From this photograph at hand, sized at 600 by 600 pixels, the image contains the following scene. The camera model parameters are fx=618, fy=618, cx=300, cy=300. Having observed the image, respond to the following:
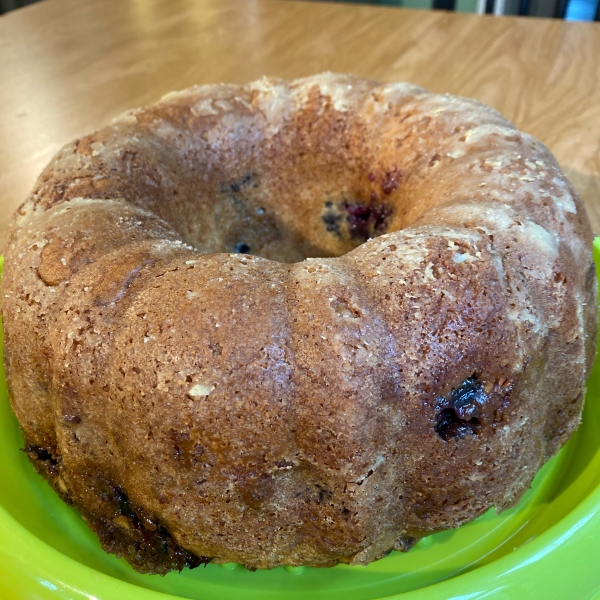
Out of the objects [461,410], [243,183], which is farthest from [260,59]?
[461,410]

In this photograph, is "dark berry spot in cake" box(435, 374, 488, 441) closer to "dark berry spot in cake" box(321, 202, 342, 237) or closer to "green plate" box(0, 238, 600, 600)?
"green plate" box(0, 238, 600, 600)

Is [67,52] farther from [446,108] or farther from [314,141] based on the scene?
[446,108]

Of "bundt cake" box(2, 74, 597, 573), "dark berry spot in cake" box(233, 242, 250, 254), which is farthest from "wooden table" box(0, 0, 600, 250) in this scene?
"bundt cake" box(2, 74, 597, 573)

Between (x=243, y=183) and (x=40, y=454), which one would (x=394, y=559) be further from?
(x=243, y=183)

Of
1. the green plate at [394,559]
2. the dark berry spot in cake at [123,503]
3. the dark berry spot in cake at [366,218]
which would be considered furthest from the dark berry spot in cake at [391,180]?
the dark berry spot in cake at [123,503]

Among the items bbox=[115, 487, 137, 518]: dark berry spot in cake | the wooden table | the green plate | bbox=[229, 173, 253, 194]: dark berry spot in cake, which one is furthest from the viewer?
the wooden table

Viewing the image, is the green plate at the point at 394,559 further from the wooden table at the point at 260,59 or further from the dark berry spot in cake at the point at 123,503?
the wooden table at the point at 260,59

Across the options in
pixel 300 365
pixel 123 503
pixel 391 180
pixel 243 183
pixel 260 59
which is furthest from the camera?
pixel 260 59
